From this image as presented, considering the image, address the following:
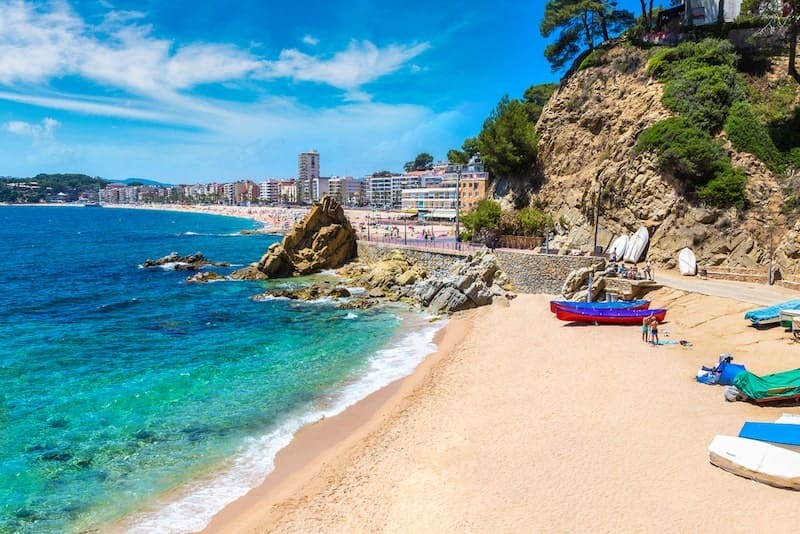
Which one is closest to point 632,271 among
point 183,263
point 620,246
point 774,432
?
point 620,246

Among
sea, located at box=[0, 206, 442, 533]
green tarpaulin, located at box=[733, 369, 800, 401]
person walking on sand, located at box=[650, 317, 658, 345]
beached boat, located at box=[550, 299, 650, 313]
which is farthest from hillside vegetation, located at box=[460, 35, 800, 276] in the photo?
sea, located at box=[0, 206, 442, 533]

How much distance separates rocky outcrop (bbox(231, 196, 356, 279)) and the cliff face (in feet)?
51.6

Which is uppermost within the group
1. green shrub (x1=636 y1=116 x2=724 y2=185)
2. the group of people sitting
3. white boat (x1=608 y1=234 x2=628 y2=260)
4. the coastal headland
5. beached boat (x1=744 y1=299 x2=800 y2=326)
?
Result: green shrub (x1=636 y1=116 x2=724 y2=185)

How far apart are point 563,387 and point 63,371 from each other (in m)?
20.3

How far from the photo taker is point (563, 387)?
17281mm

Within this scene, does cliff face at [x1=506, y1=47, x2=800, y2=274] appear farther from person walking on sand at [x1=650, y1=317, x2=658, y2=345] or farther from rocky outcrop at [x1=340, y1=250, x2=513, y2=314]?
person walking on sand at [x1=650, y1=317, x2=658, y2=345]

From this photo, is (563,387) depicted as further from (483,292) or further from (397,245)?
(397,245)

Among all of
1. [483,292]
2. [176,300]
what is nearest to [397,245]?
[483,292]

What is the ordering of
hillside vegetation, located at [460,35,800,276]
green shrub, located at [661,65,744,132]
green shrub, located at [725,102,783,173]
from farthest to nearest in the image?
green shrub, located at [661,65,744,132] → green shrub, located at [725,102,783,173] → hillside vegetation, located at [460,35,800,276]

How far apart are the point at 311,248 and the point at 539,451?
36.6 meters

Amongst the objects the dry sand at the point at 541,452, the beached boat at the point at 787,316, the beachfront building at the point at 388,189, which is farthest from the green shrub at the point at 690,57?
the beachfront building at the point at 388,189

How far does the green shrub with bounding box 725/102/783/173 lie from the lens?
3092 centimetres

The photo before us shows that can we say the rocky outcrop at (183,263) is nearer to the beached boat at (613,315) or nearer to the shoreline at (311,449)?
the shoreline at (311,449)

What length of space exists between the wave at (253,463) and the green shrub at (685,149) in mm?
20748
